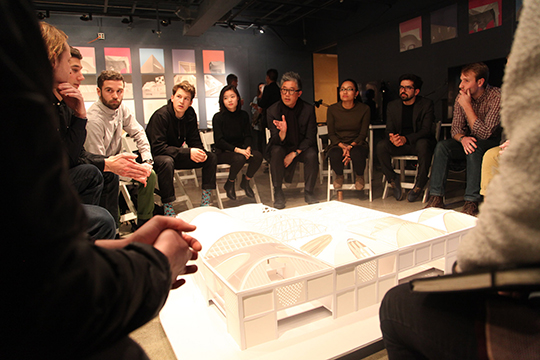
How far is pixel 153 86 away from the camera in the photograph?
759 centimetres

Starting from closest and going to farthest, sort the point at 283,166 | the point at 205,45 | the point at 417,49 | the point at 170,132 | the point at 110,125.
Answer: the point at 110,125 → the point at 170,132 → the point at 283,166 → the point at 417,49 → the point at 205,45

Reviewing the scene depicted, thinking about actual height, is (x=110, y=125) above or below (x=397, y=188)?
above

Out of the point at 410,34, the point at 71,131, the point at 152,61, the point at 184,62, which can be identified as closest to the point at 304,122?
the point at 71,131

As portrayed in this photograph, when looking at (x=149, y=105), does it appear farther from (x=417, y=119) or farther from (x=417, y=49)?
A: (x=417, y=119)

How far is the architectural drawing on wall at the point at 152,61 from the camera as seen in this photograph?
24.4 feet

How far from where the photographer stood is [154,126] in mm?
3559

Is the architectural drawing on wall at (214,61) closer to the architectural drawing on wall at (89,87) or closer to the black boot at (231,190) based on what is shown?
the architectural drawing on wall at (89,87)

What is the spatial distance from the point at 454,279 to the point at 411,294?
147mm

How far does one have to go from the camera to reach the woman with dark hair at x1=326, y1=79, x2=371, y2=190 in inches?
162

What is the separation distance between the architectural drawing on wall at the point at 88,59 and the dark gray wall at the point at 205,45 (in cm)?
7

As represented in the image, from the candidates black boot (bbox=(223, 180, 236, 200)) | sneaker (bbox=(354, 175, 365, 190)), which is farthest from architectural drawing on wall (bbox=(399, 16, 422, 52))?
black boot (bbox=(223, 180, 236, 200))

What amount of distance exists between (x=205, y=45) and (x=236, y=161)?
4.93 metres

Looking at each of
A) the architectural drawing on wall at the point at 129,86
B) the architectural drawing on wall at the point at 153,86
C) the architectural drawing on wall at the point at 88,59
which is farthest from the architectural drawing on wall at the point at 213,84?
the architectural drawing on wall at the point at 88,59

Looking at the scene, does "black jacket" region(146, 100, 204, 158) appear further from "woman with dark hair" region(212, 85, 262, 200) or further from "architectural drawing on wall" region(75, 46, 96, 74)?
"architectural drawing on wall" region(75, 46, 96, 74)
